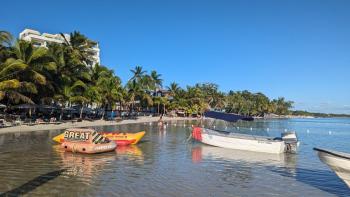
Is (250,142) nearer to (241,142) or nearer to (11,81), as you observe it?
(241,142)

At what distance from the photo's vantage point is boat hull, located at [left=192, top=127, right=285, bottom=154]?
26219 mm

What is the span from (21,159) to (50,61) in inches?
1215

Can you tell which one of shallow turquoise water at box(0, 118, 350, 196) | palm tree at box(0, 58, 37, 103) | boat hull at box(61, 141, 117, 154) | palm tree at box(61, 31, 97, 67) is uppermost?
palm tree at box(61, 31, 97, 67)

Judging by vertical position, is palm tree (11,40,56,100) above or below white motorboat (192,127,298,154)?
above

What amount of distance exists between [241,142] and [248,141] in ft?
1.93

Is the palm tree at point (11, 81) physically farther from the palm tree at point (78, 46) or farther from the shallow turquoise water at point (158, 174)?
the palm tree at point (78, 46)

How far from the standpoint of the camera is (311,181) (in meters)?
16.3

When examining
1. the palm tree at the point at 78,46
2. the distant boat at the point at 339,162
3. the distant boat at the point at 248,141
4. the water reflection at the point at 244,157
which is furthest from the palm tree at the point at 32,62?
the distant boat at the point at 339,162

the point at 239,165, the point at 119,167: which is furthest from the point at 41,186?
the point at 239,165

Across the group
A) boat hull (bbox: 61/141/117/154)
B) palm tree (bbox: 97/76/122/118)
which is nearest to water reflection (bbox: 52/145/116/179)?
boat hull (bbox: 61/141/117/154)

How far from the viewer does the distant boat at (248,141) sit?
26.3m

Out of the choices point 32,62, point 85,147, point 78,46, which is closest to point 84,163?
point 85,147

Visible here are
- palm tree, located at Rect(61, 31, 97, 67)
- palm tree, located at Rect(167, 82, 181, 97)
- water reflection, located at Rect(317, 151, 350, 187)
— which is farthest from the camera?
palm tree, located at Rect(167, 82, 181, 97)

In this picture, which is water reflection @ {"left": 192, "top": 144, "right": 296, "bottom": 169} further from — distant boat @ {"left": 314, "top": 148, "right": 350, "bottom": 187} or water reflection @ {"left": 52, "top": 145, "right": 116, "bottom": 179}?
distant boat @ {"left": 314, "top": 148, "right": 350, "bottom": 187}
